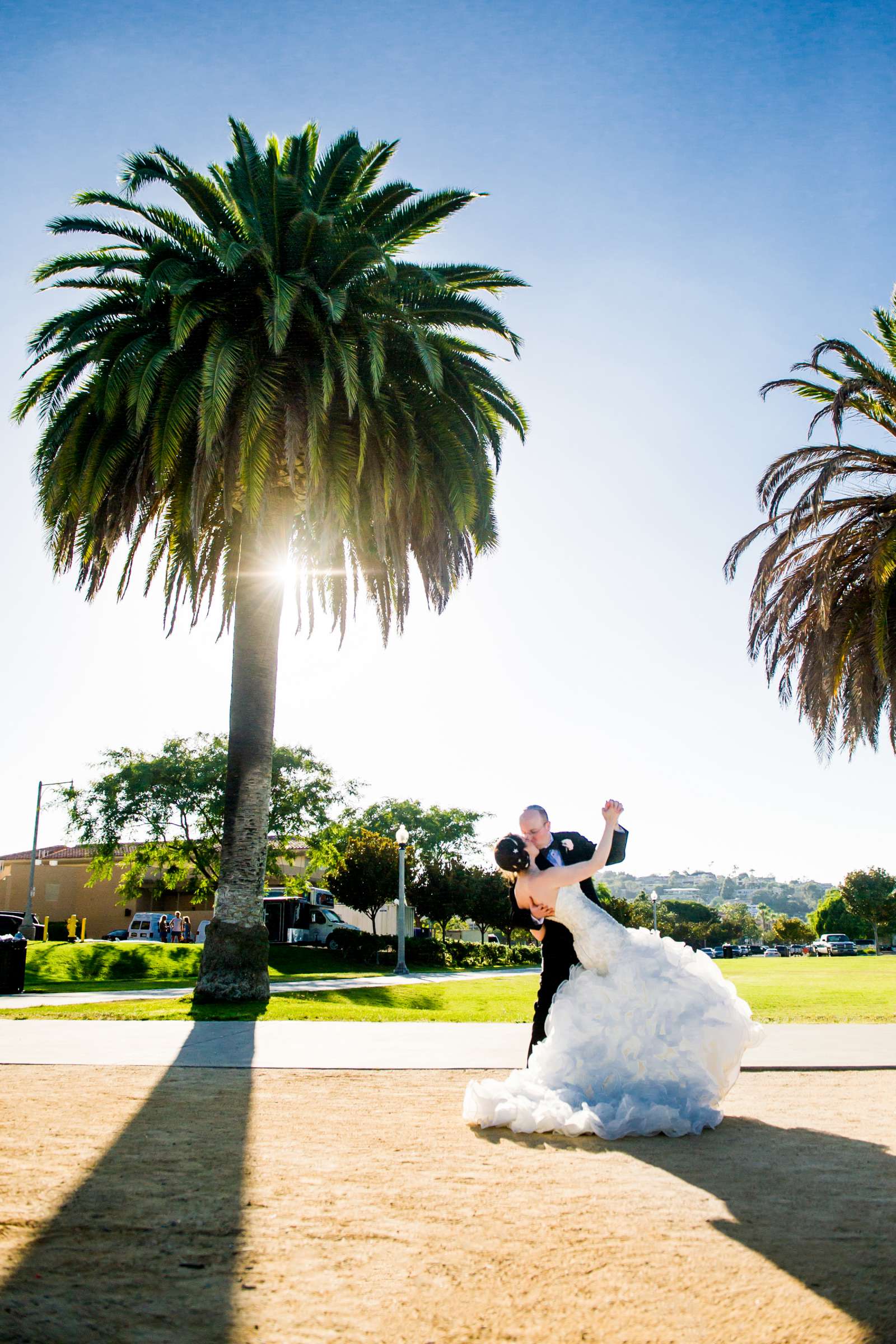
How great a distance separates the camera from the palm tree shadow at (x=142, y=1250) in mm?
2730

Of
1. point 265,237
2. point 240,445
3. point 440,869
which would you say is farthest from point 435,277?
point 440,869

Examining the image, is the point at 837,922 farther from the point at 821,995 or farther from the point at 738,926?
the point at 821,995

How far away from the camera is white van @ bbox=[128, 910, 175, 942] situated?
48.7 metres

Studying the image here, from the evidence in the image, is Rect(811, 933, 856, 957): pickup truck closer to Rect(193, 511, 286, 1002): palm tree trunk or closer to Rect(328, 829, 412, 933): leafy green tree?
Rect(328, 829, 412, 933): leafy green tree

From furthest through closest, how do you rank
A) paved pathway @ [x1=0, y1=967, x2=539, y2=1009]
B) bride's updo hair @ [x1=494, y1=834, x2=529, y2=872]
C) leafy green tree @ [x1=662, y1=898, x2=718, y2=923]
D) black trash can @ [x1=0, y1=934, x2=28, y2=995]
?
1. leafy green tree @ [x1=662, y1=898, x2=718, y2=923]
2. black trash can @ [x1=0, y1=934, x2=28, y2=995]
3. paved pathway @ [x1=0, y1=967, x2=539, y2=1009]
4. bride's updo hair @ [x1=494, y1=834, x2=529, y2=872]

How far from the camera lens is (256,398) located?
14.0 meters

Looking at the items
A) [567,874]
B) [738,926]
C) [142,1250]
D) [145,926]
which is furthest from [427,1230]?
[738,926]

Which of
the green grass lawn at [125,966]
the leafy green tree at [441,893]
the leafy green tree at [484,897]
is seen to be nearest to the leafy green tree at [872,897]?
the leafy green tree at [484,897]

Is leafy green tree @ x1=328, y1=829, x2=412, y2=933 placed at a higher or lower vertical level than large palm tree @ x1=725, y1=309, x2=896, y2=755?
lower

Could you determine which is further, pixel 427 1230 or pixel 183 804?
pixel 183 804

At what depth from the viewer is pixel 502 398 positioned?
17359mm

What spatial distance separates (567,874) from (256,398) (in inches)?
405

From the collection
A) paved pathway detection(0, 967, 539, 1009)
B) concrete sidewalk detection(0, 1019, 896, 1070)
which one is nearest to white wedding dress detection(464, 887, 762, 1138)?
concrete sidewalk detection(0, 1019, 896, 1070)

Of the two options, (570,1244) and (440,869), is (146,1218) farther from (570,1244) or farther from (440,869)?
(440,869)
